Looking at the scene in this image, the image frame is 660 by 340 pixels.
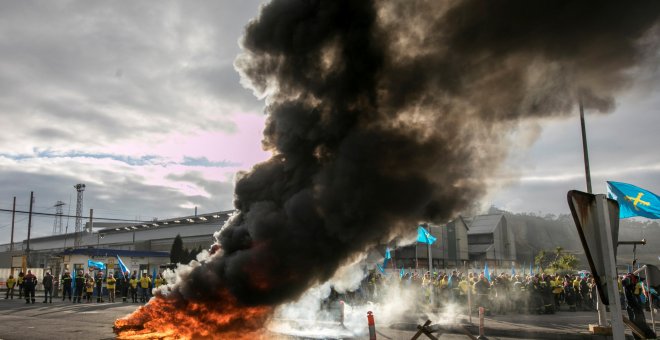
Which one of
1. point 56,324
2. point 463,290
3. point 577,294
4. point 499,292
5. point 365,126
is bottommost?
point 56,324

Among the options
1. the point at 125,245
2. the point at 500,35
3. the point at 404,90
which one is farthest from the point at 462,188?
the point at 125,245

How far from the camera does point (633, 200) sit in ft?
50.6

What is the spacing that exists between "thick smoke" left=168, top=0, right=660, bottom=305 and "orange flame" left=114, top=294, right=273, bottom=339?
25 cm

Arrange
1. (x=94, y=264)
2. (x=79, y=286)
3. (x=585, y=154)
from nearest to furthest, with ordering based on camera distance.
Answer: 1. (x=585, y=154)
2. (x=79, y=286)
3. (x=94, y=264)

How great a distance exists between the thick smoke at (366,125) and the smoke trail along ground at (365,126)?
2 centimetres

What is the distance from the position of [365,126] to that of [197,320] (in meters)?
4.57

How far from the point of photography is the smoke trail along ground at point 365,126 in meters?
8.01

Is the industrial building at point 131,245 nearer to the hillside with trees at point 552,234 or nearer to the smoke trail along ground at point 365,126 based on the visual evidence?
the smoke trail along ground at point 365,126

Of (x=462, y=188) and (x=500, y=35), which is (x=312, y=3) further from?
(x=462, y=188)

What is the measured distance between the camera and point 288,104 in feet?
30.6

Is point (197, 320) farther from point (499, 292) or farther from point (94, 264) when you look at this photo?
point (94, 264)

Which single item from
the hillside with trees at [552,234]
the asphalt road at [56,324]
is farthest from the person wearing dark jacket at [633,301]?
the hillside with trees at [552,234]

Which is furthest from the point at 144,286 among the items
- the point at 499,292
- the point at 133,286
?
the point at 499,292

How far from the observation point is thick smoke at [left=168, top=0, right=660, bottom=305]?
8008 millimetres
